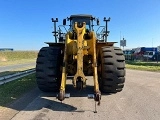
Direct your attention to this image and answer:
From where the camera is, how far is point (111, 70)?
8.67 m

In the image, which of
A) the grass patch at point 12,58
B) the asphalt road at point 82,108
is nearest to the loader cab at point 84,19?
the asphalt road at point 82,108

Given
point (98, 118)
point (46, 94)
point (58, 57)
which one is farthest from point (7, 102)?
point (98, 118)

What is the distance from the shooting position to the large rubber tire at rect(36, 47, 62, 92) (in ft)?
29.2

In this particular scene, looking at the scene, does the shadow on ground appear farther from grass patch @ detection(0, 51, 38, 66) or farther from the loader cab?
grass patch @ detection(0, 51, 38, 66)

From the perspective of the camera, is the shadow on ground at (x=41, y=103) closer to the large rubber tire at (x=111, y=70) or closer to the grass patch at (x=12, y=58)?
the large rubber tire at (x=111, y=70)

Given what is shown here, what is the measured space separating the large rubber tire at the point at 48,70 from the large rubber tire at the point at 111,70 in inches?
62.2

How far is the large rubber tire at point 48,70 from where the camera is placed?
8898mm

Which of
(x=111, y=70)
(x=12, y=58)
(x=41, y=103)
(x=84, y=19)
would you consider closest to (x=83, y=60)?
(x=111, y=70)

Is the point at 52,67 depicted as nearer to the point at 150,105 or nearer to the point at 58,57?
the point at 58,57

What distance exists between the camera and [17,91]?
399 inches

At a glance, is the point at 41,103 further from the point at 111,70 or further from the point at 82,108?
the point at 111,70

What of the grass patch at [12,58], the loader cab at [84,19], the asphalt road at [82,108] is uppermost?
the loader cab at [84,19]

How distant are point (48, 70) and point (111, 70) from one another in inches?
85.4

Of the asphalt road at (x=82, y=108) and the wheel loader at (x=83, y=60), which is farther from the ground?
the wheel loader at (x=83, y=60)
